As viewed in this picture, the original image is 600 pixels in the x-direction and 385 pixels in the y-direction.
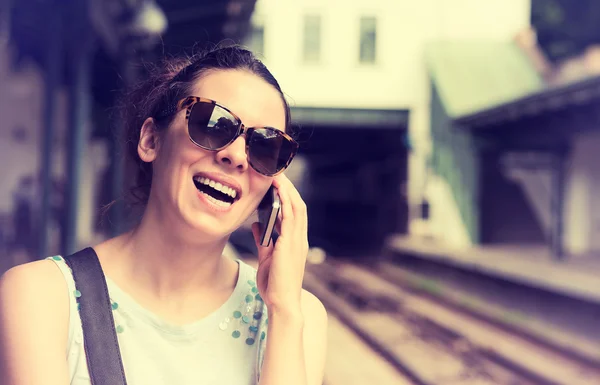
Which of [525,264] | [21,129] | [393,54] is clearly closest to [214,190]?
[525,264]

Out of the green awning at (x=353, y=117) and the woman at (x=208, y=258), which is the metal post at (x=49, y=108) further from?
the green awning at (x=353, y=117)

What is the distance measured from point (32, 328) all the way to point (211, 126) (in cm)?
50

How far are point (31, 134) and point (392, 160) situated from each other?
10669 millimetres

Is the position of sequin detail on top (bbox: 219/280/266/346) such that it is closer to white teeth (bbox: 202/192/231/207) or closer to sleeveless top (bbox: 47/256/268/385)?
sleeveless top (bbox: 47/256/268/385)

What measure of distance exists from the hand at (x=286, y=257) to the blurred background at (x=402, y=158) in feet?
0.64

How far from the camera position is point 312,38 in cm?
1667

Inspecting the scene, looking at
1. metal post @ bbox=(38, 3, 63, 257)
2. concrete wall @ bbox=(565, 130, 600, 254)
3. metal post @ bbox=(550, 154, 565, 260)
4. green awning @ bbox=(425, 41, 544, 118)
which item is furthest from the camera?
green awning @ bbox=(425, 41, 544, 118)

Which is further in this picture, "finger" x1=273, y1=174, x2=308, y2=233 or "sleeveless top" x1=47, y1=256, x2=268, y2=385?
"finger" x1=273, y1=174, x2=308, y2=233

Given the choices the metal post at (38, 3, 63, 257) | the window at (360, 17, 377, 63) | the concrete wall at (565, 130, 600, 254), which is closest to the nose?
the metal post at (38, 3, 63, 257)

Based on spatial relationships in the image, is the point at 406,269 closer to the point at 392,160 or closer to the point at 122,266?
the point at 392,160

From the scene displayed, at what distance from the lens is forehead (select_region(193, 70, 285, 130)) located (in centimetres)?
122

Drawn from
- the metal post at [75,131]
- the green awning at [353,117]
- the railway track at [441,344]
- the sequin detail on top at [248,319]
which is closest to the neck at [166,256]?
the sequin detail on top at [248,319]

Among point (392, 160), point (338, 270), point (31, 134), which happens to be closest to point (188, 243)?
point (31, 134)

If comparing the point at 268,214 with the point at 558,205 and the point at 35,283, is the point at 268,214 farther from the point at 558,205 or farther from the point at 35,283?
the point at 558,205
